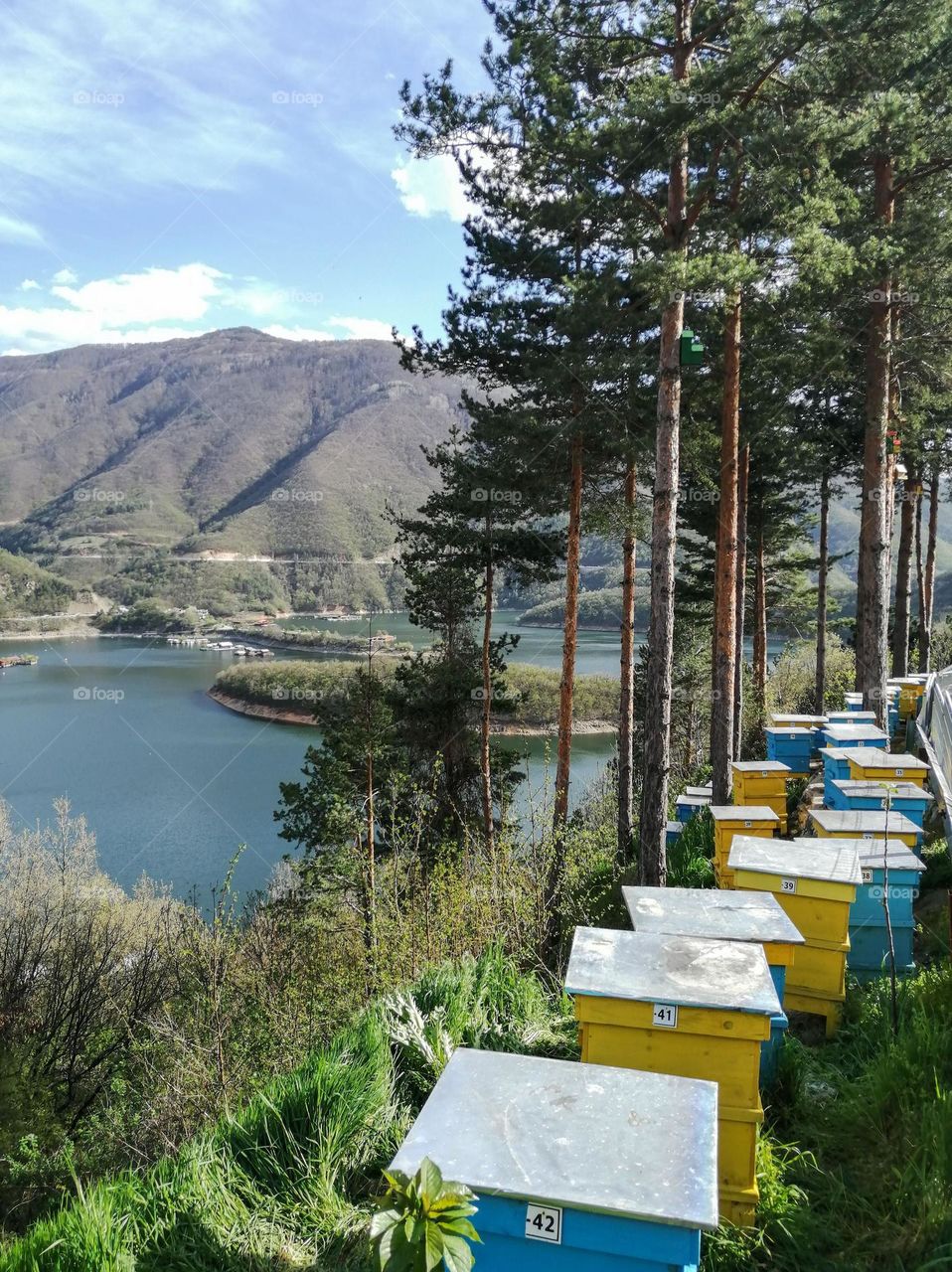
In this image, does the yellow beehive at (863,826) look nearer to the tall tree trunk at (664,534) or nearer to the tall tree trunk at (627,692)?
the tall tree trunk at (664,534)

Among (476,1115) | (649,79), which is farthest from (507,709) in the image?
(476,1115)

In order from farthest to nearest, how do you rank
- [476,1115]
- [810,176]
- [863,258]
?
1. [863,258]
2. [810,176]
3. [476,1115]

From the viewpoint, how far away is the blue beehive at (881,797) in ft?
21.5

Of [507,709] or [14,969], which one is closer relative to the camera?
[14,969]

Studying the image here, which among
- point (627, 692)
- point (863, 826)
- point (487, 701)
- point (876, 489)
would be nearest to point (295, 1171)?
point (863, 826)

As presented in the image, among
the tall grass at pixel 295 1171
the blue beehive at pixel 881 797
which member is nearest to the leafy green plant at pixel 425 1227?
the tall grass at pixel 295 1171

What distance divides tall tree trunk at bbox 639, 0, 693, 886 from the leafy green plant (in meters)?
6.57

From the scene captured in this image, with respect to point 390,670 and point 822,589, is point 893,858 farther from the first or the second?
point 390,670

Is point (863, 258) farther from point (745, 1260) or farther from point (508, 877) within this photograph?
point (745, 1260)

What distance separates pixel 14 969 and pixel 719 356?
18398 millimetres

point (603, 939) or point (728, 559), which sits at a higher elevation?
point (728, 559)

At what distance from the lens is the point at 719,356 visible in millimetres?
12227

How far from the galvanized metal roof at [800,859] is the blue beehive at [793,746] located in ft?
20.7

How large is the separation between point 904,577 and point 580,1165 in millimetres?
19305
